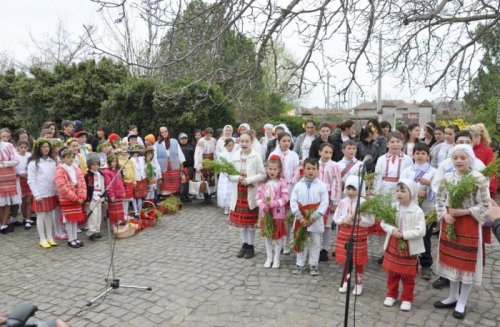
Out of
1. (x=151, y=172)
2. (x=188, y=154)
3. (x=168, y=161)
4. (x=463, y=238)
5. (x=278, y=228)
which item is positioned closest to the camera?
(x=463, y=238)

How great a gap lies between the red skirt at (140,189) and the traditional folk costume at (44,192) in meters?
1.82

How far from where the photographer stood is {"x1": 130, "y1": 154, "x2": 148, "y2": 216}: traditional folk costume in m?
8.33

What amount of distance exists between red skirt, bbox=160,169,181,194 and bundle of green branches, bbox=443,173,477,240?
6.82 m

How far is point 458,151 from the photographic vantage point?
4.31m

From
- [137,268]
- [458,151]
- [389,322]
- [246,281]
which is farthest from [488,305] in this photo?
[137,268]

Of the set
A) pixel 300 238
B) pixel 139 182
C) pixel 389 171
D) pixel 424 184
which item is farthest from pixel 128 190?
pixel 424 184

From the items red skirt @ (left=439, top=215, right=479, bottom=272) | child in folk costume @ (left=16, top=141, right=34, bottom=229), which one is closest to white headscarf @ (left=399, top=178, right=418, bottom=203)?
red skirt @ (left=439, top=215, right=479, bottom=272)

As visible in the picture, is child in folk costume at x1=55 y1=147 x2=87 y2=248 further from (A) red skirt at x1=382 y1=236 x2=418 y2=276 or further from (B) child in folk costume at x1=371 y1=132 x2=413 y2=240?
(A) red skirt at x1=382 y1=236 x2=418 y2=276

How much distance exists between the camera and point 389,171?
569 centimetres

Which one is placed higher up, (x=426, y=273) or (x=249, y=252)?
(x=249, y=252)

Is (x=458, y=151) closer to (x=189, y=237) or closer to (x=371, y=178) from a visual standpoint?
(x=371, y=178)

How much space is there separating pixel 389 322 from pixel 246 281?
73.7 inches

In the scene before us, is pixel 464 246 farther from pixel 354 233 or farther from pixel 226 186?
pixel 226 186

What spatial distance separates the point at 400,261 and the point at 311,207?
1391 millimetres
